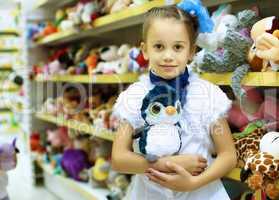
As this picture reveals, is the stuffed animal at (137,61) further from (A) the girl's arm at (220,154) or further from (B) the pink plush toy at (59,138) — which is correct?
(B) the pink plush toy at (59,138)

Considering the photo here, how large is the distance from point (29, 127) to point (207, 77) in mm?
2069

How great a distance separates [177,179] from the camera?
1025mm

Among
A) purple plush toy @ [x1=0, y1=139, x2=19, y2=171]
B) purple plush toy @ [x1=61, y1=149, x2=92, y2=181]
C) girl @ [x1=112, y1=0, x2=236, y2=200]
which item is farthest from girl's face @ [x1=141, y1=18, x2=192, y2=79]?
purple plush toy @ [x1=61, y1=149, x2=92, y2=181]

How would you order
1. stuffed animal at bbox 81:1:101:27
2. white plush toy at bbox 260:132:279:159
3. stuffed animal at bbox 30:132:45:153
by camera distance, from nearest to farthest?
1. white plush toy at bbox 260:132:279:159
2. stuffed animal at bbox 81:1:101:27
3. stuffed animal at bbox 30:132:45:153

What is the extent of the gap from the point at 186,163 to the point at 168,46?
0.97 ft

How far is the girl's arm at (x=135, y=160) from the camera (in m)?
1.05

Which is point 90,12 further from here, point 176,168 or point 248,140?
point 176,168

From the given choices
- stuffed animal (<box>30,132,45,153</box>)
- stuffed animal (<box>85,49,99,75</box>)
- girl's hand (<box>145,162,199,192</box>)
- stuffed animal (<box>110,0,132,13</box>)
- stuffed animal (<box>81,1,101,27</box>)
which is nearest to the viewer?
girl's hand (<box>145,162,199,192</box>)

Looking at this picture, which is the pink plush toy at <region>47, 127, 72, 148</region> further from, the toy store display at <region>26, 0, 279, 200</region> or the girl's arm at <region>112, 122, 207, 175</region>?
the girl's arm at <region>112, 122, 207, 175</region>

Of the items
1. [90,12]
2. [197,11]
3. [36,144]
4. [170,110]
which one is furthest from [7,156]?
[36,144]

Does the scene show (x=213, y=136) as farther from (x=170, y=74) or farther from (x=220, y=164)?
(x=170, y=74)

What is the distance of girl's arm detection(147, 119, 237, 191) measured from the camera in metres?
1.03

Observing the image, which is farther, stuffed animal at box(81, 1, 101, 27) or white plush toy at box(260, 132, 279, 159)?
stuffed animal at box(81, 1, 101, 27)

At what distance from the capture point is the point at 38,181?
2.96 meters
